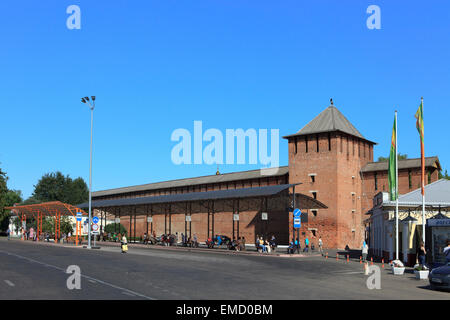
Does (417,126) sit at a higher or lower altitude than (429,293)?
higher

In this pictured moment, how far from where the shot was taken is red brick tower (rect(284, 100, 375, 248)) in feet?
174

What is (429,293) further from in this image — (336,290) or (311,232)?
(311,232)

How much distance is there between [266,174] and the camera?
62531 millimetres

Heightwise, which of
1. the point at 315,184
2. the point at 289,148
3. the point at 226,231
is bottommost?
the point at 226,231

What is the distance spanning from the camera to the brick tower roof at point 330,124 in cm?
5603

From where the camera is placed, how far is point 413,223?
29109 millimetres

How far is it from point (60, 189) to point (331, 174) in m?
75.5

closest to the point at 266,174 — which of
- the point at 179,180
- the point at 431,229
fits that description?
the point at 179,180

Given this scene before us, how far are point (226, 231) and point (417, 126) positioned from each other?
4289 centimetres

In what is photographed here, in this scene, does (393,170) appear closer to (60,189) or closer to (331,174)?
(331,174)

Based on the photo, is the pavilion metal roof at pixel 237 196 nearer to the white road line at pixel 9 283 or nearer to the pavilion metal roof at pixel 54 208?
the pavilion metal roof at pixel 54 208

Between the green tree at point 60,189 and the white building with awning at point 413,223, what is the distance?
270 ft

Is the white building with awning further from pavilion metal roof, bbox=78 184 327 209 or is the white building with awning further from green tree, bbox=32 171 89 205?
green tree, bbox=32 171 89 205

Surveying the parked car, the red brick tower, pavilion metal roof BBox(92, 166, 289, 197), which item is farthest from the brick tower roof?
the parked car
